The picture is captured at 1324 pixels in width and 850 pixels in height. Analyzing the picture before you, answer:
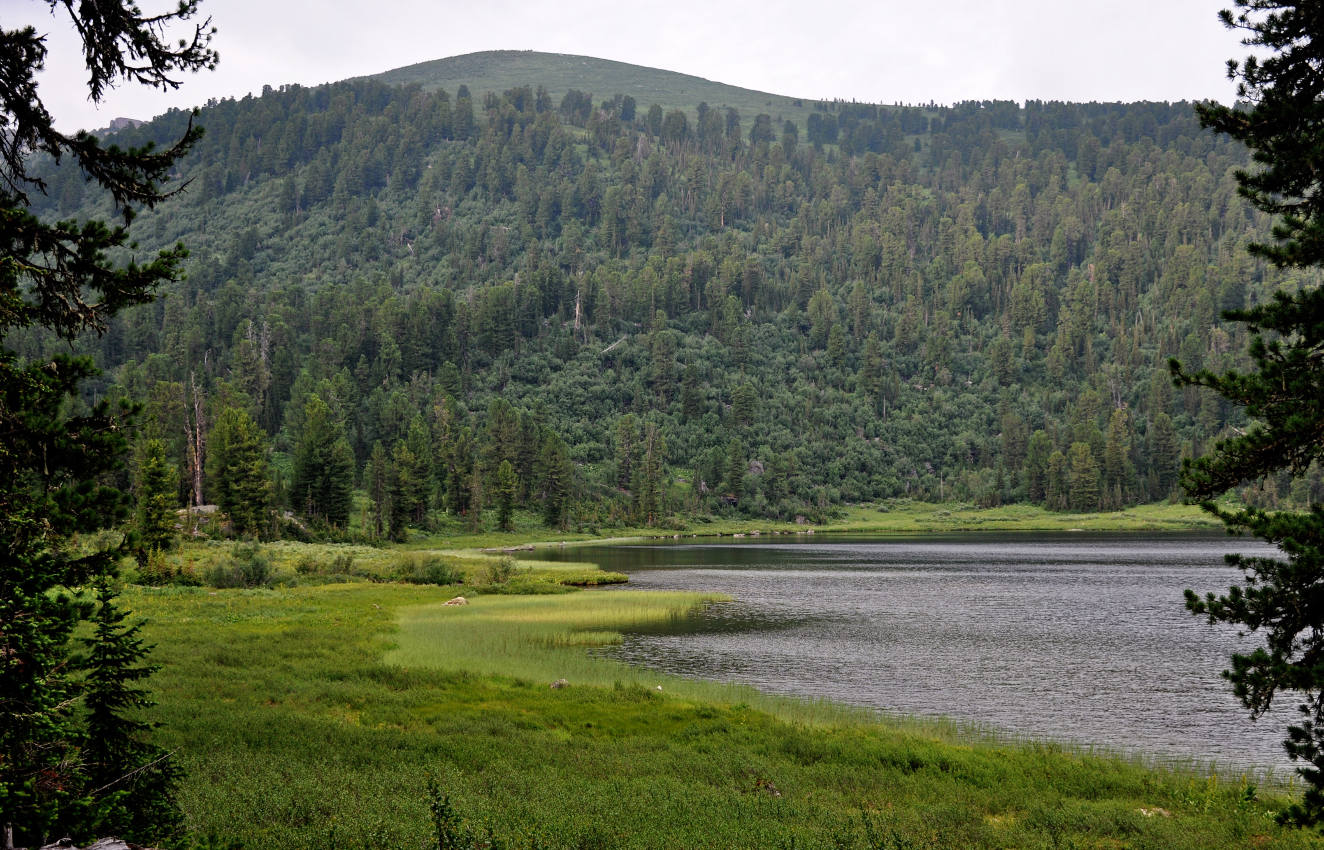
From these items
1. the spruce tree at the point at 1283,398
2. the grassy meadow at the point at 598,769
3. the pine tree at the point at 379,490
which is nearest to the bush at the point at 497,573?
the grassy meadow at the point at 598,769

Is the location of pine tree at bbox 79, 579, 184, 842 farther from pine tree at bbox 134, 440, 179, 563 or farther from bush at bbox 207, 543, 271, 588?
pine tree at bbox 134, 440, 179, 563

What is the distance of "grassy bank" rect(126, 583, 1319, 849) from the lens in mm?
16766

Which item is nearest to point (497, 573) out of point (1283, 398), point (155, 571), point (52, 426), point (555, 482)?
point (155, 571)

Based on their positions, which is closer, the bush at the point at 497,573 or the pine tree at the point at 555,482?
the bush at the point at 497,573

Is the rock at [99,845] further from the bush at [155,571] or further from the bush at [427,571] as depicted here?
the bush at [427,571]

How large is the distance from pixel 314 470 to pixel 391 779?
404 ft

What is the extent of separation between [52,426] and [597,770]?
49.3ft

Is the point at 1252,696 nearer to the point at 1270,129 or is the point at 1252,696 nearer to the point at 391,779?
the point at 1270,129

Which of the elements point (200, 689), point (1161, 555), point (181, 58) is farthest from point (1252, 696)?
point (1161, 555)

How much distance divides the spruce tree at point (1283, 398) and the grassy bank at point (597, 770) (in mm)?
5695

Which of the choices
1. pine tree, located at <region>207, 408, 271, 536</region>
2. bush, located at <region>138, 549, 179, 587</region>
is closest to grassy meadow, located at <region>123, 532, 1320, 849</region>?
bush, located at <region>138, 549, 179, 587</region>

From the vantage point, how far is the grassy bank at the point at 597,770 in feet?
55.0

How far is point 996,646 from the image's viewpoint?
51.4m

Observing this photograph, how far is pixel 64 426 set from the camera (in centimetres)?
1290
